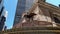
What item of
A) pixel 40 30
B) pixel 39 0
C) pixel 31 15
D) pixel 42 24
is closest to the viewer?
pixel 40 30

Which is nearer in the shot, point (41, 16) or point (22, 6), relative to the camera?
point (41, 16)

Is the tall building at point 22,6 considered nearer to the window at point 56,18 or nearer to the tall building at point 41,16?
the tall building at point 41,16

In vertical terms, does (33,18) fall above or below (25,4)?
below

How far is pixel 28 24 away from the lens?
4.48m

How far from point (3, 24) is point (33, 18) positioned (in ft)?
91.9

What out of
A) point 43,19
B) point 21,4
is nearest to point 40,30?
point 43,19

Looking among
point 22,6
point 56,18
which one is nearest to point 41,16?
point 56,18

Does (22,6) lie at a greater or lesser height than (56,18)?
greater

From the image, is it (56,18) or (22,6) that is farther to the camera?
(22,6)

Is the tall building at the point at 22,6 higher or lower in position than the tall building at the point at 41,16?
higher

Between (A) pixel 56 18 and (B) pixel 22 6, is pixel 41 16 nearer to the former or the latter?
(A) pixel 56 18

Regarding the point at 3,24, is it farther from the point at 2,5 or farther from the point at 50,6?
the point at 50,6

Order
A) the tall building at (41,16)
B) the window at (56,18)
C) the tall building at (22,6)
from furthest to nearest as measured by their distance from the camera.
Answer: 1. the tall building at (22,6)
2. the window at (56,18)
3. the tall building at (41,16)

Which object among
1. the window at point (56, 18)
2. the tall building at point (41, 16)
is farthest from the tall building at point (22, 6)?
the window at point (56, 18)
